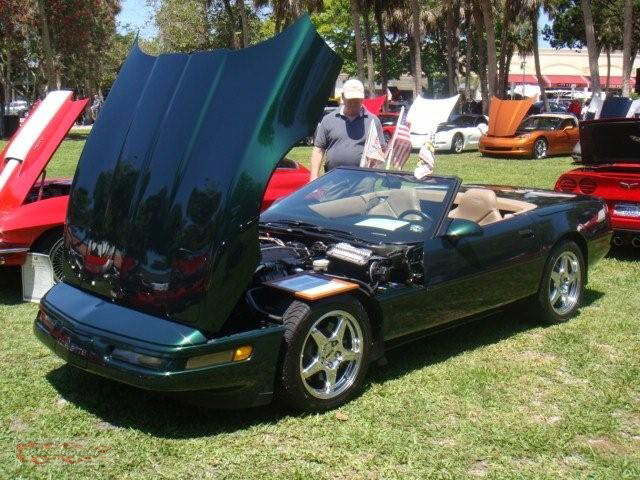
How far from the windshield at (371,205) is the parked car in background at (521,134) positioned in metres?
16.7

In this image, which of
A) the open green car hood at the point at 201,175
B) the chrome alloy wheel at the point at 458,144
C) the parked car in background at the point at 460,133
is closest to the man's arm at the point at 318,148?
the open green car hood at the point at 201,175

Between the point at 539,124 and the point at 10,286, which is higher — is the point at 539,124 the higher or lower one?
the higher one

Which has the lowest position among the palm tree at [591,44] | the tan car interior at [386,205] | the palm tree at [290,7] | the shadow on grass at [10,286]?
the shadow on grass at [10,286]

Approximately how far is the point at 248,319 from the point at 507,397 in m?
1.55

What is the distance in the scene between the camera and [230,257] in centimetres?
379

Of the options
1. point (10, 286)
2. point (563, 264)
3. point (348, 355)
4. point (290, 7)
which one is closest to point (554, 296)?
Result: point (563, 264)

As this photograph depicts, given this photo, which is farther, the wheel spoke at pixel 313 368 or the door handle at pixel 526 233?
the door handle at pixel 526 233

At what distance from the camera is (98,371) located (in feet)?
12.7

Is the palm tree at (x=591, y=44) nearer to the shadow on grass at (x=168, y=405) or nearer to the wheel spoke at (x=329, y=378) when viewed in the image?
the shadow on grass at (x=168, y=405)

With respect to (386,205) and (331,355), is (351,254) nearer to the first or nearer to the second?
(331,355)

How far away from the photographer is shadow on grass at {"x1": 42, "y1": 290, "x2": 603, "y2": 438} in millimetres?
4012

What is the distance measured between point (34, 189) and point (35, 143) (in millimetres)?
765

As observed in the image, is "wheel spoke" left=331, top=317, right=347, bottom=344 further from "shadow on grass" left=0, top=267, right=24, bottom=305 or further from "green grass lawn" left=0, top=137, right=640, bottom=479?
"shadow on grass" left=0, top=267, right=24, bottom=305

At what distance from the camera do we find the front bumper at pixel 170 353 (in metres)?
3.68
